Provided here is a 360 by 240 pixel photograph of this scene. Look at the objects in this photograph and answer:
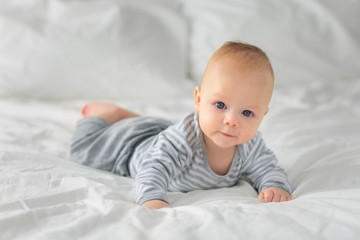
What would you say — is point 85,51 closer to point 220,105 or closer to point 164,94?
point 164,94

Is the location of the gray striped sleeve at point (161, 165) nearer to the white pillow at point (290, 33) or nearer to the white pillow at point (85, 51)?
the white pillow at point (85, 51)

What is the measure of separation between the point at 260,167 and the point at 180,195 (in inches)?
8.5

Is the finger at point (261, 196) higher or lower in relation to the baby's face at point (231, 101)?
lower

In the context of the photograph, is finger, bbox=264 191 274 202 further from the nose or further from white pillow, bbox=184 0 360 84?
white pillow, bbox=184 0 360 84

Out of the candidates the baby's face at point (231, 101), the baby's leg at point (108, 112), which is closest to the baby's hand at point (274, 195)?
the baby's face at point (231, 101)

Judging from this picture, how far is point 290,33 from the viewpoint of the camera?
1875 millimetres

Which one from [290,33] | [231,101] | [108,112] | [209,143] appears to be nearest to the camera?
[231,101]

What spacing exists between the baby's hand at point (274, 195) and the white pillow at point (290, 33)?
1.00m

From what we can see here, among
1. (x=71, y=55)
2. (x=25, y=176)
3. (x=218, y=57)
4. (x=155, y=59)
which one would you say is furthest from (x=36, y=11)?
(x=218, y=57)

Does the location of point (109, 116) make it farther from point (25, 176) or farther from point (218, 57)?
point (218, 57)

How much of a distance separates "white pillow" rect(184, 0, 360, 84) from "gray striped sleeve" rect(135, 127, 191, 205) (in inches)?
37.3

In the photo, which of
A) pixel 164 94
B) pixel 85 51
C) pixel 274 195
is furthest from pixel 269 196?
pixel 85 51

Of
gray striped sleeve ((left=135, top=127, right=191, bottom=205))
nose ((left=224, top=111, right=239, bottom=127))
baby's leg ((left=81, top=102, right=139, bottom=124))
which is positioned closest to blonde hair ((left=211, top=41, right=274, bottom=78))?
nose ((left=224, top=111, right=239, bottom=127))

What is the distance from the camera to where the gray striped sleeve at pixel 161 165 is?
92cm
